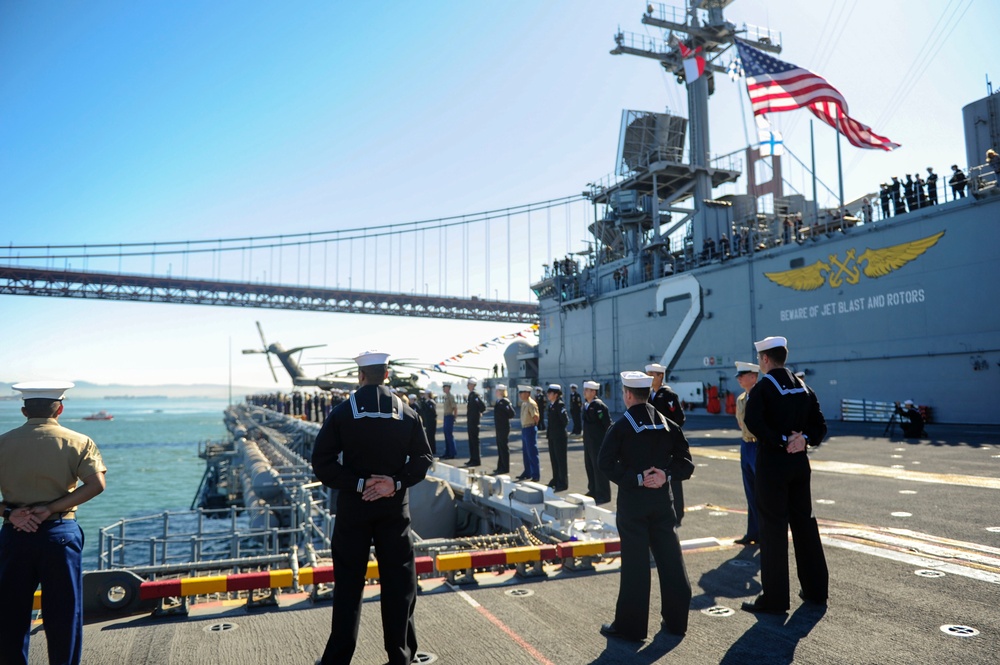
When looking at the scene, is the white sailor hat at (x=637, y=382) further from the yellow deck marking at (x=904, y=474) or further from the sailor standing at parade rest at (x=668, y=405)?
the yellow deck marking at (x=904, y=474)

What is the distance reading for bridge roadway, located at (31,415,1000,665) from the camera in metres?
3.74

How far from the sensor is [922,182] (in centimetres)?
1841

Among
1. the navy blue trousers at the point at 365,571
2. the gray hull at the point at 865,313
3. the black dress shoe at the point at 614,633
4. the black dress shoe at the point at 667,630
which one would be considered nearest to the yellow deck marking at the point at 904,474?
the black dress shoe at the point at 667,630

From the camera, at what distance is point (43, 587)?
3.23 meters

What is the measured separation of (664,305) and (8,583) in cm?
2720

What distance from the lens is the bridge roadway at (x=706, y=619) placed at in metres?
3.74

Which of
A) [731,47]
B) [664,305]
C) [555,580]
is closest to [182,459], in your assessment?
[664,305]

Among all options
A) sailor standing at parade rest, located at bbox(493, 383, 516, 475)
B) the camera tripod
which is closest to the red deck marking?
sailor standing at parade rest, located at bbox(493, 383, 516, 475)

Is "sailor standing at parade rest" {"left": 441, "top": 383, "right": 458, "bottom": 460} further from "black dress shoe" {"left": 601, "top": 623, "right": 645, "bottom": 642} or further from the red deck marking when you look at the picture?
"black dress shoe" {"left": 601, "top": 623, "right": 645, "bottom": 642}

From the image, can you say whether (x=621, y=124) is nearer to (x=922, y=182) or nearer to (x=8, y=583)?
(x=922, y=182)

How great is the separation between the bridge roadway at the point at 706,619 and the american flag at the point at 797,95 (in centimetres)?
1359

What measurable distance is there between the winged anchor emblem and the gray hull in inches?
1.3

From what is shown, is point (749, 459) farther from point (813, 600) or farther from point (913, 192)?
point (913, 192)

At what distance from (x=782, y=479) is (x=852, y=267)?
1870cm
